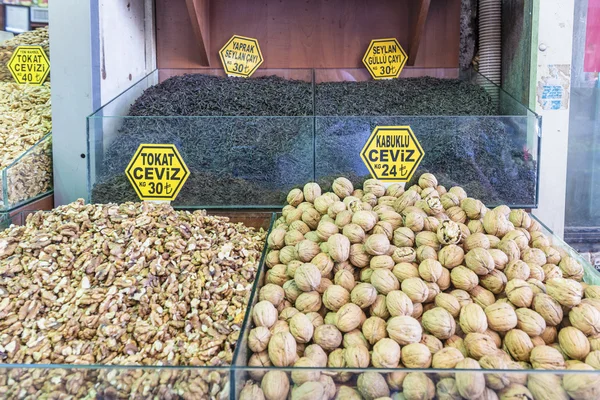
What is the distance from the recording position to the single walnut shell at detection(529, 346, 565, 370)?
91 centimetres

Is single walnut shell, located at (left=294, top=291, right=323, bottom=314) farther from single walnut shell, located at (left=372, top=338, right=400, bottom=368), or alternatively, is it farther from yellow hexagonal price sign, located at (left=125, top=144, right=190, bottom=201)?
yellow hexagonal price sign, located at (left=125, top=144, right=190, bottom=201)

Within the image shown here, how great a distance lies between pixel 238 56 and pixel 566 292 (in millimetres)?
2027

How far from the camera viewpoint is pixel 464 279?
112 cm

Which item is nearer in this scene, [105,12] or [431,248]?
[431,248]

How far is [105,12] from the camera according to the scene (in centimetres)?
204

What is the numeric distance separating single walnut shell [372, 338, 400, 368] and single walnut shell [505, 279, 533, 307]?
305 millimetres

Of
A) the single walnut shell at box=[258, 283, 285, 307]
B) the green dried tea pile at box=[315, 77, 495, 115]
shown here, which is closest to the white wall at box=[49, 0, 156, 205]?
the green dried tea pile at box=[315, 77, 495, 115]

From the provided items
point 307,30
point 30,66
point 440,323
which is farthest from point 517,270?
point 30,66

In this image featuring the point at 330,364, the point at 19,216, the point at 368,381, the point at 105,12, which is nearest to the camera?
the point at 368,381

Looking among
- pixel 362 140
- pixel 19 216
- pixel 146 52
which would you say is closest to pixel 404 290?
pixel 362 140

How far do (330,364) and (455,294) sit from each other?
348 millimetres

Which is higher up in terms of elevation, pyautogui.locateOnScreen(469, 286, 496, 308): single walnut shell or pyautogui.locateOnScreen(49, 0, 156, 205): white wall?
pyautogui.locateOnScreen(49, 0, 156, 205): white wall

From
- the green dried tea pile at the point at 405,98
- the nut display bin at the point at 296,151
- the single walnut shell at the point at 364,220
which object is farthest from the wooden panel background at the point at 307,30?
the single walnut shell at the point at 364,220

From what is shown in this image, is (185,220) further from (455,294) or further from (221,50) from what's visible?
(221,50)
